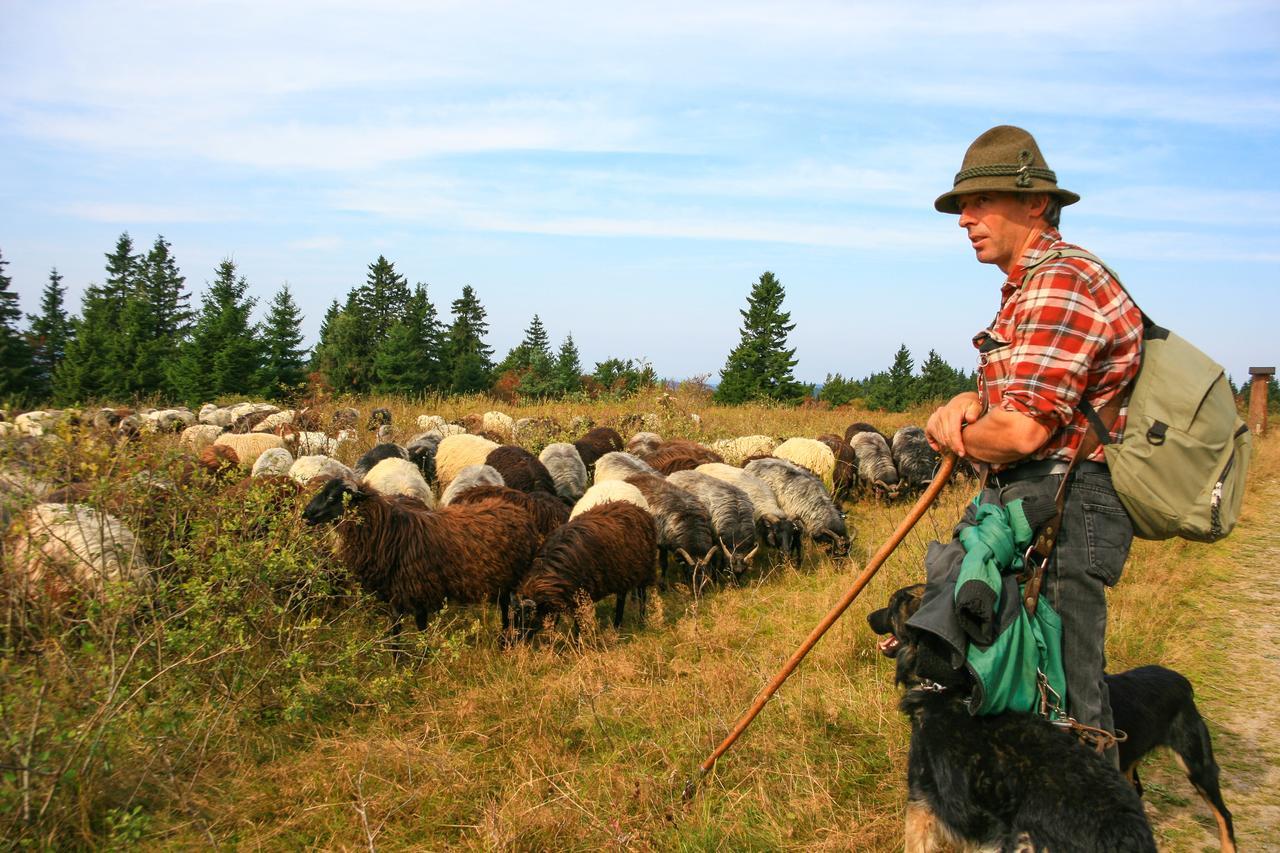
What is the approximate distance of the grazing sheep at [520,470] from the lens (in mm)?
10031

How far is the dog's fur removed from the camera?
2.12 m

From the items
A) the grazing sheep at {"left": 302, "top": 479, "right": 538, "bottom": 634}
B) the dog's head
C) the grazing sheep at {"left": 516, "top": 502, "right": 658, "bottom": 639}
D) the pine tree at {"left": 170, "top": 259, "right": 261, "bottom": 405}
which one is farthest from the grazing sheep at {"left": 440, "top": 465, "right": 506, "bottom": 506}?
the pine tree at {"left": 170, "top": 259, "right": 261, "bottom": 405}

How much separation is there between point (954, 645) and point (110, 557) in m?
5.01

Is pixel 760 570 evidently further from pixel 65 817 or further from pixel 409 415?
pixel 409 415

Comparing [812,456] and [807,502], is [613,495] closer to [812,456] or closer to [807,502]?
[807,502]

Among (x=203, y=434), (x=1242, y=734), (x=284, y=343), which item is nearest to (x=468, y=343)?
(x=284, y=343)

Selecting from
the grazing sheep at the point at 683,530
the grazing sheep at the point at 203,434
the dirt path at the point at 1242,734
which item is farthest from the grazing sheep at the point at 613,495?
the grazing sheep at the point at 203,434

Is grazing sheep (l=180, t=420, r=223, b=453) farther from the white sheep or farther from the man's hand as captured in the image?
the man's hand

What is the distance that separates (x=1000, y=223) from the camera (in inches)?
96.8

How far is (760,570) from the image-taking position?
9.04 m

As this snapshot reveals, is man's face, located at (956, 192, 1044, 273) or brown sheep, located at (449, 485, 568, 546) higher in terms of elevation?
man's face, located at (956, 192, 1044, 273)

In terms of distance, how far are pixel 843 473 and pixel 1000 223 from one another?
1079 cm

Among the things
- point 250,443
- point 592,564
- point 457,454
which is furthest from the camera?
point 250,443

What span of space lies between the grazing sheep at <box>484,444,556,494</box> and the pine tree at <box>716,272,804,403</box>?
1382 inches
